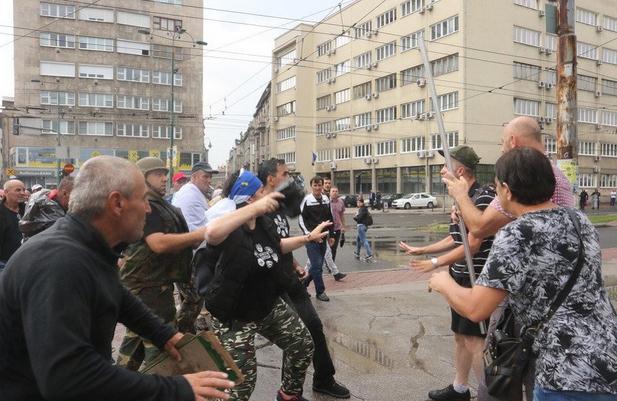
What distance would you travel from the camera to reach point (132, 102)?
186 ft

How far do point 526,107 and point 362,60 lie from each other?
17151mm

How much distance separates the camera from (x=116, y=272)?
1980 millimetres

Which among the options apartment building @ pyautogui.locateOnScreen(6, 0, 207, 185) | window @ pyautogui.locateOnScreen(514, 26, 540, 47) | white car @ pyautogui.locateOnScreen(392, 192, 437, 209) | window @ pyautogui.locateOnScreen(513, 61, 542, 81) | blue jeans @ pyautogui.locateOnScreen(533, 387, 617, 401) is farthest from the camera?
apartment building @ pyautogui.locateOnScreen(6, 0, 207, 185)

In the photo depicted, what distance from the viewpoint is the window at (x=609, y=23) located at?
51.3m

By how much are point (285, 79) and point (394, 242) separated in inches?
2013

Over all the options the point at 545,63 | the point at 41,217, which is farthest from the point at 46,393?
the point at 545,63

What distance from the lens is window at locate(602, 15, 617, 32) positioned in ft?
168

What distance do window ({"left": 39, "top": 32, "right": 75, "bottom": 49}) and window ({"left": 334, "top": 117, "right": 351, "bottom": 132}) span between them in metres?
29.1

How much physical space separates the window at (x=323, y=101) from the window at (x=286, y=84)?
3628 millimetres

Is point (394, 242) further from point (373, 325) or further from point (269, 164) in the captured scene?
point (269, 164)

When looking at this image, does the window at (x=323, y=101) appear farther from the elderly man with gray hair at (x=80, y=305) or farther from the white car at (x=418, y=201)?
the elderly man with gray hair at (x=80, y=305)

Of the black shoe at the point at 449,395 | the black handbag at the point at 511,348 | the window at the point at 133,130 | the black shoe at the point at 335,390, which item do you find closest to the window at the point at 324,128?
the window at the point at 133,130

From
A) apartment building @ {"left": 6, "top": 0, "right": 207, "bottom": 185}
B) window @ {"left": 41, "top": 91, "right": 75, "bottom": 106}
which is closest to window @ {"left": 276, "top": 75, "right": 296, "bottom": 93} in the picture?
apartment building @ {"left": 6, "top": 0, "right": 207, "bottom": 185}

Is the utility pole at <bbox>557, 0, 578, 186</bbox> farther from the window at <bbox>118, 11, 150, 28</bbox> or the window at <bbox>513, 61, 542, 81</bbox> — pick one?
the window at <bbox>118, 11, 150, 28</bbox>
